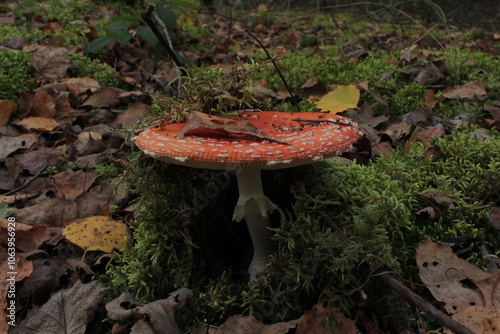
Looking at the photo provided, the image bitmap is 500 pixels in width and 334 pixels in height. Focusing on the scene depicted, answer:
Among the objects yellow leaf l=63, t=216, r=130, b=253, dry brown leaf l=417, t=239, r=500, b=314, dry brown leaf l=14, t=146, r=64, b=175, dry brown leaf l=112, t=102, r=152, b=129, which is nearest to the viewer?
dry brown leaf l=417, t=239, r=500, b=314

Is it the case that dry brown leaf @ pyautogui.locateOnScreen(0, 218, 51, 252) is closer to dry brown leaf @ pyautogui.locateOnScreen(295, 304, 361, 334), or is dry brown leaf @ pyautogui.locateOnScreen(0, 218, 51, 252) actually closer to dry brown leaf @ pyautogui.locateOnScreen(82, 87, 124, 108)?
dry brown leaf @ pyautogui.locateOnScreen(295, 304, 361, 334)

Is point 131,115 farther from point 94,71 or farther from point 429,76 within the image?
point 429,76

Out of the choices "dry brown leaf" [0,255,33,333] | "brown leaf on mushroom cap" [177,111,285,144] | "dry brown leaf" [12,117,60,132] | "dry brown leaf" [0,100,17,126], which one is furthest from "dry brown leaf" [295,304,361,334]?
"dry brown leaf" [0,100,17,126]

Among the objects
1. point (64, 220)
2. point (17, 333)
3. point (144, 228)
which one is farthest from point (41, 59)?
point (17, 333)

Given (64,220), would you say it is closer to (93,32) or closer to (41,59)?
(41,59)

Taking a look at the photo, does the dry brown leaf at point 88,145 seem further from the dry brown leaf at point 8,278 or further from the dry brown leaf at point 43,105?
the dry brown leaf at point 8,278

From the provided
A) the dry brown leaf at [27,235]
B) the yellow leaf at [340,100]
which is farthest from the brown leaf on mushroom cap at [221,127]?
the yellow leaf at [340,100]
